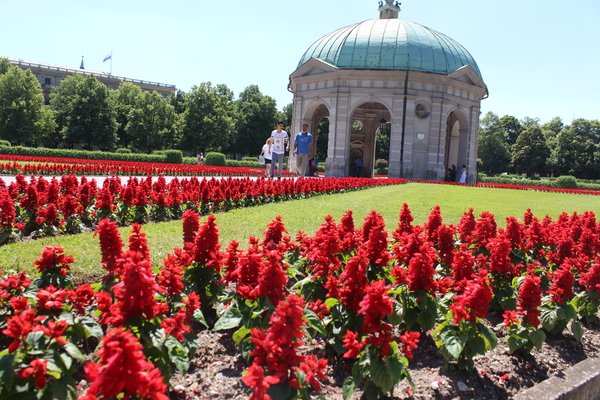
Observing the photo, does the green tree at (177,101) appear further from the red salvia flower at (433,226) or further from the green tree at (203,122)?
the red salvia flower at (433,226)

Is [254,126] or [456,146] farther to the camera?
[254,126]

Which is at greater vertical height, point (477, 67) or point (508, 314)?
A: point (477, 67)

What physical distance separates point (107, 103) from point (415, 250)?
58.0 meters

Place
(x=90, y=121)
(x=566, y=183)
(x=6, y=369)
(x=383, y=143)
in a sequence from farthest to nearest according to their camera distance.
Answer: (x=383, y=143) < (x=90, y=121) < (x=566, y=183) < (x=6, y=369)

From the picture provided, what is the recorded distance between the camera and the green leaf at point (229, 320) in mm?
3096

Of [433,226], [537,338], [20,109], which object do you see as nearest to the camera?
[537,338]

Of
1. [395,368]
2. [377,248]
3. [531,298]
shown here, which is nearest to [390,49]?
[377,248]

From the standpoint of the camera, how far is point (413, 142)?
104ft

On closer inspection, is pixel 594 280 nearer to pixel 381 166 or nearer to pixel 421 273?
pixel 421 273

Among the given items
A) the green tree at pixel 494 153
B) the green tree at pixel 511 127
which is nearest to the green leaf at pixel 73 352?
the green tree at pixel 494 153

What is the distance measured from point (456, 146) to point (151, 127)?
3938cm

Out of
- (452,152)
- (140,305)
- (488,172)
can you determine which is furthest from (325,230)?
(488,172)

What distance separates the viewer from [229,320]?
3154 millimetres

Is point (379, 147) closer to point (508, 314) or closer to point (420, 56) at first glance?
point (420, 56)
